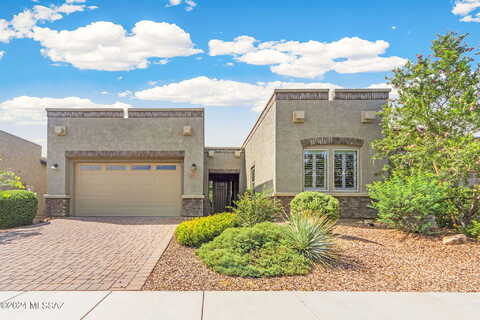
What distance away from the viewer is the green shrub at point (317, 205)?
8.59 m

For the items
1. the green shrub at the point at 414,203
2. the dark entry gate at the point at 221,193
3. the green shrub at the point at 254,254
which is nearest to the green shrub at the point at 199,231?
the green shrub at the point at 254,254

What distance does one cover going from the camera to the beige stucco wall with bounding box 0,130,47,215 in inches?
566

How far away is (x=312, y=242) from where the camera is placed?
674 centimetres

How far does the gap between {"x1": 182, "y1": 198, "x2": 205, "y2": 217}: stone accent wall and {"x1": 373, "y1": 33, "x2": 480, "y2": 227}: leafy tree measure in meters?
7.51

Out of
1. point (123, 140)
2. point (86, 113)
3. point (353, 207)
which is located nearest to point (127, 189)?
point (123, 140)

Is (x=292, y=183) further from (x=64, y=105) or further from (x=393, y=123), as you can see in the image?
(x=64, y=105)

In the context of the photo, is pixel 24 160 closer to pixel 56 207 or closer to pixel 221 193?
pixel 56 207

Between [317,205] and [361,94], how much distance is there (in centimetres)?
579

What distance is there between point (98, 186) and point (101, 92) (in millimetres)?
4161

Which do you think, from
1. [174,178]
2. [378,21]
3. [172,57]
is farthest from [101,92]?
[378,21]

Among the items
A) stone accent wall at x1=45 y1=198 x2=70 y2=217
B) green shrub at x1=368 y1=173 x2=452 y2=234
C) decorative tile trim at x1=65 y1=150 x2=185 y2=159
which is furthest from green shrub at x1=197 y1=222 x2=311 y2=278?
stone accent wall at x1=45 y1=198 x2=70 y2=217

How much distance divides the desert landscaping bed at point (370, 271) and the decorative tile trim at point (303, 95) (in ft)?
19.0

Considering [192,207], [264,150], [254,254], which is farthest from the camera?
[264,150]

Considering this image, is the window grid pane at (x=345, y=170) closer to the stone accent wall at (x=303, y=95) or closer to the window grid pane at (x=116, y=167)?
A: the stone accent wall at (x=303, y=95)
